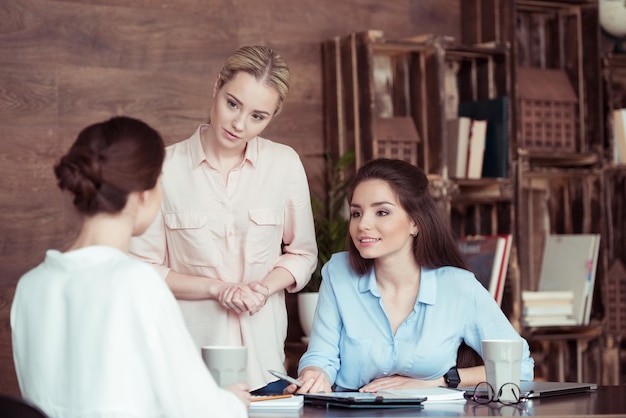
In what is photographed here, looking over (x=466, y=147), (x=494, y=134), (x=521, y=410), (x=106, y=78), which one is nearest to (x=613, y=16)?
(x=494, y=134)

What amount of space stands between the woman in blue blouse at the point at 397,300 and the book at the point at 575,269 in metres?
1.74

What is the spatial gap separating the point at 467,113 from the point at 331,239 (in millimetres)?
919

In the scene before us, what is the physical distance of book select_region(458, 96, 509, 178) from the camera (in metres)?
4.09

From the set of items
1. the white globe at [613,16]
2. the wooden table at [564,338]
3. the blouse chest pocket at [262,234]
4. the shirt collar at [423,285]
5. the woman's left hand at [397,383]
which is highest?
the white globe at [613,16]

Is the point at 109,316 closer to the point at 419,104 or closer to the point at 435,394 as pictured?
the point at 435,394

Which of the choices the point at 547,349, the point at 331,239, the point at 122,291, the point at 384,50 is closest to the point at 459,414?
the point at 122,291

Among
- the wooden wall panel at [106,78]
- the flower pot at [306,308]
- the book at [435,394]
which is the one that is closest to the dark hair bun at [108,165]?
the book at [435,394]

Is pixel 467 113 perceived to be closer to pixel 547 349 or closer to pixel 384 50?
pixel 384 50

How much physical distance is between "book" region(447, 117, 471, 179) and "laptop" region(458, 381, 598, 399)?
1.97 meters

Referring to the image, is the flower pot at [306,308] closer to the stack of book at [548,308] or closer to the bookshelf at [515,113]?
the bookshelf at [515,113]

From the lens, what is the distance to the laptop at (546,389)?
2068mm

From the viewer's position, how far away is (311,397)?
2.01 meters

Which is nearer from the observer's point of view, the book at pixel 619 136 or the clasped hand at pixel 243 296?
the clasped hand at pixel 243 296

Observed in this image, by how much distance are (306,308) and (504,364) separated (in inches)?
70.0
